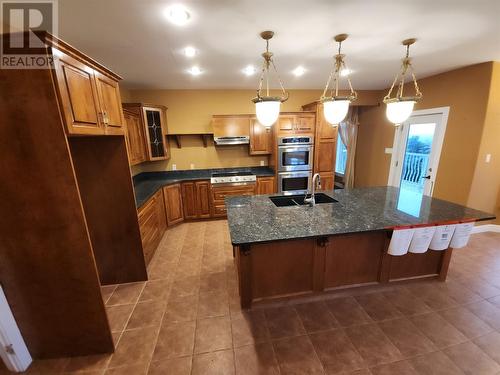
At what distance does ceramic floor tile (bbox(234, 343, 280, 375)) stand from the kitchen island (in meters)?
0.40

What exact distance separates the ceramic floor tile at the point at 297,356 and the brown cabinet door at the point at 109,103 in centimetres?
230

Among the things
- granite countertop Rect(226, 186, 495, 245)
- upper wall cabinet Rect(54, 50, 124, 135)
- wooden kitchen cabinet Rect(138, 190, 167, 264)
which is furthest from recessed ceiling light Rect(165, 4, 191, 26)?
wooden kitchen cabinet Rect(138, 190, 167, 264)

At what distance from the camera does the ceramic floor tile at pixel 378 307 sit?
1900 mm

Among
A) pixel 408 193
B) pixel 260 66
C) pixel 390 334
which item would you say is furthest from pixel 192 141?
pixel 390 334

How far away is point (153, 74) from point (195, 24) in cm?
165

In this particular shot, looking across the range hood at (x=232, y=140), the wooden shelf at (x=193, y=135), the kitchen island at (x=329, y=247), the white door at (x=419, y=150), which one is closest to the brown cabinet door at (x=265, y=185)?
the range hood at (x=232, y=140)

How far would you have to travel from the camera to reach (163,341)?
172 centimetres

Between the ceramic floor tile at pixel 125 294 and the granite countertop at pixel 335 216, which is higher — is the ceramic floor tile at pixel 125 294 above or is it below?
below

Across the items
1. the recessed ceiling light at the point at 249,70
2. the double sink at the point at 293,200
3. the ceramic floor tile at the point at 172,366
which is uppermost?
the recessed ceiling light at the point at 249,70

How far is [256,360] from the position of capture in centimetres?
155

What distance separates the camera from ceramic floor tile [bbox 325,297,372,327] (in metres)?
1.86

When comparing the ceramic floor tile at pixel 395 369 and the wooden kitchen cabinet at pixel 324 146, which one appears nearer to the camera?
the ceramic floor tile at pixel 395 369

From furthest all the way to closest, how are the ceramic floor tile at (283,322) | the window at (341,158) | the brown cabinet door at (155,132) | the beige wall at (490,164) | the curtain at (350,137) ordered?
1. the window at (341,158)
2. the curtain at (350,137)
3. the brown cabinet door at (155,132)
4. the beige wall at (490,164)
5. the ceramic floor tile at (283,322)

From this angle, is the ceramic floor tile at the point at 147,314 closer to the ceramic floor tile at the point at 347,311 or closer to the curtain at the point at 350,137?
the ceramic floor tile at the point at 347,311
